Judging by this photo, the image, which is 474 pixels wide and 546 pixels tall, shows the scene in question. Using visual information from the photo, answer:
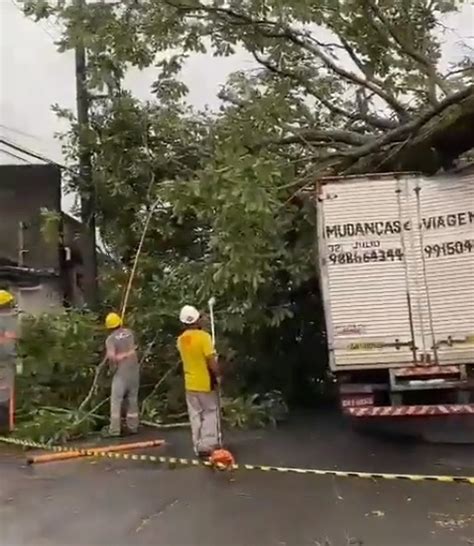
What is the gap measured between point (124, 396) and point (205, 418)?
94.1 inches

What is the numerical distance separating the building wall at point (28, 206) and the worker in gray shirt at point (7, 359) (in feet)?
32.7

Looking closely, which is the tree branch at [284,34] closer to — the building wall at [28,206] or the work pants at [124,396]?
the work pants at [124,396]

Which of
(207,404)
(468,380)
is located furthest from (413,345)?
(207,404)

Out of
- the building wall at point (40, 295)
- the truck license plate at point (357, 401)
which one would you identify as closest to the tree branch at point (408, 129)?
the truck license plate at point (357, 401)

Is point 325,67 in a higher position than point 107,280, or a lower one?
higher

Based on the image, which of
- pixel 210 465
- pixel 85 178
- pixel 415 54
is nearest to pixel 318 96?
pixel 415 54

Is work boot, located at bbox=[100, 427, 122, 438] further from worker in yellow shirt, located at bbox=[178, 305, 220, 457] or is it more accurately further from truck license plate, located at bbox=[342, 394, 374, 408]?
truck license plate, located at bbox=[342, 394, 374, 408]

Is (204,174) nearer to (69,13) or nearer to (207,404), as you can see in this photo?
(207,404)

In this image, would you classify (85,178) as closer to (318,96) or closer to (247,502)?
(318,96)

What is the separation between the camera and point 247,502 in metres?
7.72

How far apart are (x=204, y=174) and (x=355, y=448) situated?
3836mm

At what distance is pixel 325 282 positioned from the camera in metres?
10.6

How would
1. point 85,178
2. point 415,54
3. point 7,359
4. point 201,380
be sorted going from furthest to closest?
point 85,178 < point 415,54 < point 7,359 < point 201,380

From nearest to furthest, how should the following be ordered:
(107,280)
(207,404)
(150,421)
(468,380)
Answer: (207,404), (468,380), (150,421), (107,280)
